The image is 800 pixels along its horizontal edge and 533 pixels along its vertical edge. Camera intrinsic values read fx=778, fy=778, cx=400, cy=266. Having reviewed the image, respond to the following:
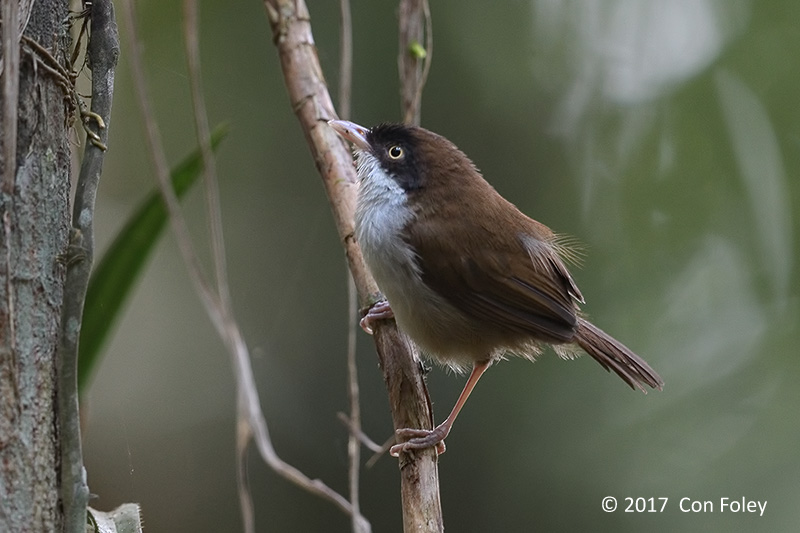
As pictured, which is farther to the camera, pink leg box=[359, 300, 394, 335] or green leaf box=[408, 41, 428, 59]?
green leaf box=[408, 41, 428, 59]

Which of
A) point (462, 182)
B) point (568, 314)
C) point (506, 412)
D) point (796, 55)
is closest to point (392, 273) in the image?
point (462, 182)

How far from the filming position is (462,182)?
9.70ft

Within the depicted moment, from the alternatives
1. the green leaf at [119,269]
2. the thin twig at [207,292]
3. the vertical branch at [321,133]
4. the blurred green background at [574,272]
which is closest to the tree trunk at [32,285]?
the thin twig at [207,292]

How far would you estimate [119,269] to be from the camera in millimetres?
2418

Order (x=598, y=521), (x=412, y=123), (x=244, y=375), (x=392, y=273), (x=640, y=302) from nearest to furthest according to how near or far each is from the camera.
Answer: (x=244, y=375) → (x=392, y=273) → (x=412, y=123) → (x=598, y=521) → (x=640, y=302)

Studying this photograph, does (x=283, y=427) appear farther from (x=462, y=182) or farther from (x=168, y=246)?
(x=462, y=182)

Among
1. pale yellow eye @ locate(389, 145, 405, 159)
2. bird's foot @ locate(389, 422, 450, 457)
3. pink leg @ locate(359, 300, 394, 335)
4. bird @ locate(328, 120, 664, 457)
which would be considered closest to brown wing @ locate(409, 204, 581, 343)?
bird @ locate(328, 120, 664, 457)

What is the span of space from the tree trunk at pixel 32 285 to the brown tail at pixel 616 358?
1.89m

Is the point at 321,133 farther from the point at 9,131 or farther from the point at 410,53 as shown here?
the point at 9,131

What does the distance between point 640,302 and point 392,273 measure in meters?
2.53

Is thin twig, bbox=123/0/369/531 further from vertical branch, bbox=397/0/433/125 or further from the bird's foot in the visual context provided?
vertical branch, bbox=397/0/433/125

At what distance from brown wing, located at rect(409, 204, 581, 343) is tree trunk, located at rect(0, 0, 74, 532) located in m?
1.38

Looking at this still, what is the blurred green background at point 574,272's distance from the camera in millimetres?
4484

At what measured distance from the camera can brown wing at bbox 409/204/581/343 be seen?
2803mm
